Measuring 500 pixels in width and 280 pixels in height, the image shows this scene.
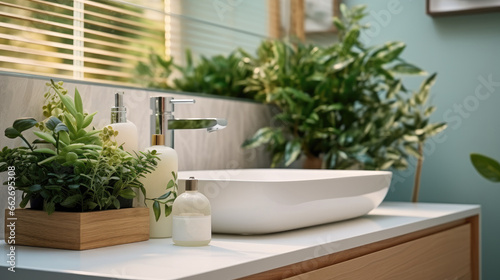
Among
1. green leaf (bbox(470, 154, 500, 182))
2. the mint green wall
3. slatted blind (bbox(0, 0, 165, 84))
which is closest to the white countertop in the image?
slatted blind (bbox(0, 0, 165, 84))

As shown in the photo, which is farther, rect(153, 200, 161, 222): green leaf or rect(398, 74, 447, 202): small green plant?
rect(398, 74, 447, 202): small green plant

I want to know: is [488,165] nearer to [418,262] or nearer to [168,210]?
[418,262]

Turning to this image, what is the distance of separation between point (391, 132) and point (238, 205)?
941 millimetres

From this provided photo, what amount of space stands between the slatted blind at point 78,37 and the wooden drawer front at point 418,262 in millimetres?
697

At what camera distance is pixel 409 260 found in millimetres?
1292

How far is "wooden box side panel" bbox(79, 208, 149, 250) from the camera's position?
0.96 meters

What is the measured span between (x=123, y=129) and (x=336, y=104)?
88cm

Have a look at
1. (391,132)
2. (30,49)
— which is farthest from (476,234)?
(30,49)

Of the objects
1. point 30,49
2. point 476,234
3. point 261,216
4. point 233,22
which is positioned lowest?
Answer: point 476,234

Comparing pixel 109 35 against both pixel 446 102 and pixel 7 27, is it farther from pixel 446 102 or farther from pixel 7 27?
pixel 446 102

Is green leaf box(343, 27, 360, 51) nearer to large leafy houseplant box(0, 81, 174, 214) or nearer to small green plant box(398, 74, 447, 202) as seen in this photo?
small green plant box(398, 74, 447, 202)

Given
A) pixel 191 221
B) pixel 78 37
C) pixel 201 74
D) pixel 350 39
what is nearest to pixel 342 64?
pixel 350 39

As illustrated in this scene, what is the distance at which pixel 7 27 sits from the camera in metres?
1.22

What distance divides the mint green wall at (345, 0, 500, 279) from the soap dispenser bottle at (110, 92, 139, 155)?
1.27 m
